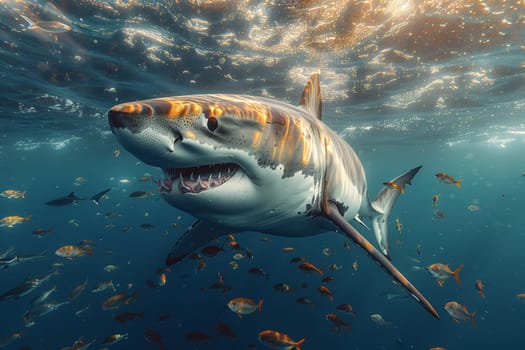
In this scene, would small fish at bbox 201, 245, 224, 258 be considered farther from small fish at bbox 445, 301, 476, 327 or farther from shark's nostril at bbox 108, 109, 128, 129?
small fish at bbox 445, 301, 476, 327

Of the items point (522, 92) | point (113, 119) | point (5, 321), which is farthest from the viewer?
point (5, 321)

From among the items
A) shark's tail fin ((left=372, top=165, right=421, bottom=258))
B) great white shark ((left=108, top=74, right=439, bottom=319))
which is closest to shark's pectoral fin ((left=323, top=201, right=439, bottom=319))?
great white shark ((left=108, top=74, right=439, bottom=319))

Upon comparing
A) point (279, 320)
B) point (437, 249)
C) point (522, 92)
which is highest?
point (522, 92)

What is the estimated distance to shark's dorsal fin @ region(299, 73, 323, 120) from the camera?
14.9ft

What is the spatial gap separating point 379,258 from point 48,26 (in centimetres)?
1081

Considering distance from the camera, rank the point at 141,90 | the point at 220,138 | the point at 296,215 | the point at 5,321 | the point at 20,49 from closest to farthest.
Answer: the point at 220,138 → the point at 296,215 → the point at 20,49 → the point at 141,90 → the point at 5,321

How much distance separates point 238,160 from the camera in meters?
1.98

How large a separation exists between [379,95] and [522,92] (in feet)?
24.4

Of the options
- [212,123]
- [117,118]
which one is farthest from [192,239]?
[117,118]

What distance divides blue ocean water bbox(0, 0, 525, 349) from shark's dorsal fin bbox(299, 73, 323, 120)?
15.7 feet

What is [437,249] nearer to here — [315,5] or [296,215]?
[315,5]

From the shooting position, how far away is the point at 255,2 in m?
8.30

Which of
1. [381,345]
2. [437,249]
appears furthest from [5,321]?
[437,249]

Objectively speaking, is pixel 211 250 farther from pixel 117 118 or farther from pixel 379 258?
pixel 117 118
